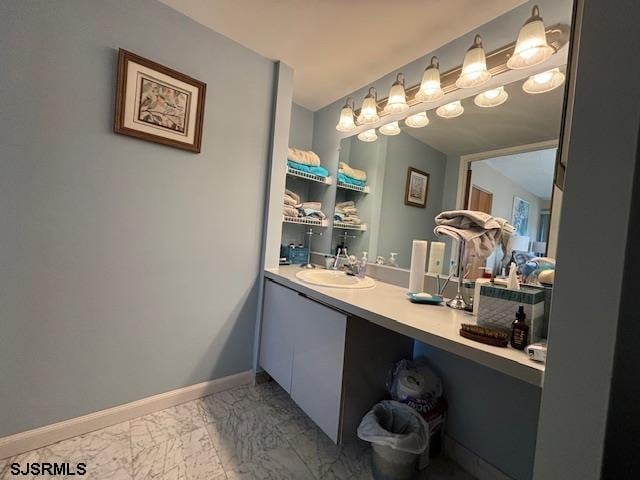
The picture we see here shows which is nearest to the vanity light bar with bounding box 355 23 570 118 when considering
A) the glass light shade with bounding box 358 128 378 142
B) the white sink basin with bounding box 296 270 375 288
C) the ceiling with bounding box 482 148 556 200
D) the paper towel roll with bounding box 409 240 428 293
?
the glass light shade with bounding box 358 128 378 142

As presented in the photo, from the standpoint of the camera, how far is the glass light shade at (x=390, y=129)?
1670mm

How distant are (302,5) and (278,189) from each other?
96 cm

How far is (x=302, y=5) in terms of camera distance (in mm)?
1253

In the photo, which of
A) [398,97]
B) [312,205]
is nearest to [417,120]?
[398,97]

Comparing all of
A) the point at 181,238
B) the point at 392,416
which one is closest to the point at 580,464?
the point at 392,416

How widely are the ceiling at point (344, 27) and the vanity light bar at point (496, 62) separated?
18 cm

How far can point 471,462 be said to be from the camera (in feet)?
3.97

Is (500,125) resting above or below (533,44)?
below

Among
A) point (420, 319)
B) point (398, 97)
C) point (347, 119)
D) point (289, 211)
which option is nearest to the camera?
point (420, 319)

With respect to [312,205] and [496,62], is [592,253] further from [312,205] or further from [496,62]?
[312,205]

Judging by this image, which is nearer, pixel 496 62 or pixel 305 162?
pixel 496 62

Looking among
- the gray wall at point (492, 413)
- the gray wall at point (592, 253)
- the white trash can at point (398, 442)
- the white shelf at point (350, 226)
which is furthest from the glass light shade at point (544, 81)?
the white trash can at point (398, 442)

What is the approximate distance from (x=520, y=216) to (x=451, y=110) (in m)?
0.67

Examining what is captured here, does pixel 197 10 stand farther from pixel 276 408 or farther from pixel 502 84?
pixel 276 408
